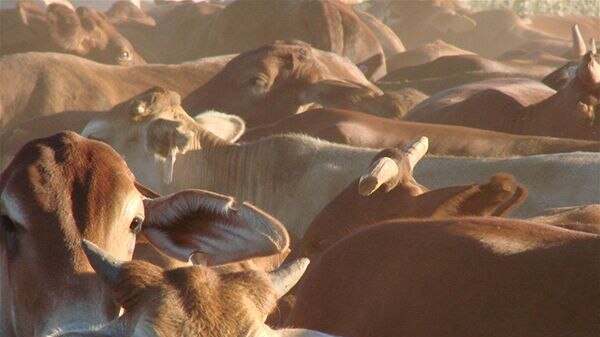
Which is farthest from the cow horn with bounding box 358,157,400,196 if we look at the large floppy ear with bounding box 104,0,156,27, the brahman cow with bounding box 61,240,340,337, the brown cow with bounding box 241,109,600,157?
the large floppy ear with bounding box 104,0,156,27

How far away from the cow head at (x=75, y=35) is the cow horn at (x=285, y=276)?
44.8 feet

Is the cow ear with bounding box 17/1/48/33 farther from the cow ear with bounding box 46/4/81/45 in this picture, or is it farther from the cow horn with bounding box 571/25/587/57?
A: the cow horn with bounding box 571/25/587/57

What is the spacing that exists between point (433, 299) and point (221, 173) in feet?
16.0

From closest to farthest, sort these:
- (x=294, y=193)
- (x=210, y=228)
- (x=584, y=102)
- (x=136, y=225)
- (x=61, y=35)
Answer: (x=136, y=225)
(x=210, y=228)
(x=294, y=193)
(x=584, y=102)
(x=61, y=35)

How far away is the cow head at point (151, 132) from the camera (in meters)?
8.51

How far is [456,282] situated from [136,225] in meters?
1.17

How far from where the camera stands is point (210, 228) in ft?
16.1

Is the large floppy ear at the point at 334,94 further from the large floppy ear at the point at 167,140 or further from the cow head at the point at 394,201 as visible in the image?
the cow head at the point at 394,201

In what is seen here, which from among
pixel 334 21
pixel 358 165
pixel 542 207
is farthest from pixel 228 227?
pixel 334 21

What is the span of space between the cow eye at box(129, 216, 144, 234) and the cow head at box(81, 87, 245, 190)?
3.65 metres

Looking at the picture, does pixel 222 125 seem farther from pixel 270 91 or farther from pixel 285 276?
pixel 285 276

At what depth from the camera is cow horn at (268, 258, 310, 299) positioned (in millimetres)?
3359

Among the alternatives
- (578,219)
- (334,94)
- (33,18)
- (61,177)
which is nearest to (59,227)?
(61,177)

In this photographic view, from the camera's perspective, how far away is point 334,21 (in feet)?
57.3
